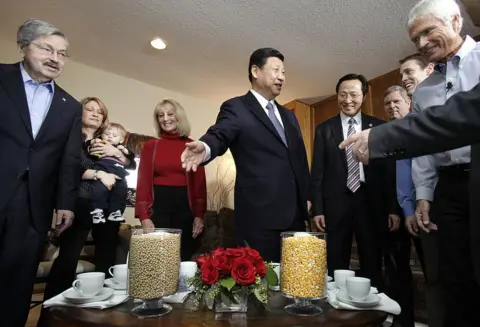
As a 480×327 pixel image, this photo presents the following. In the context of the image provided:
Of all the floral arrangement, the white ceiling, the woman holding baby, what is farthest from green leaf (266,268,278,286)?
the white ceiling

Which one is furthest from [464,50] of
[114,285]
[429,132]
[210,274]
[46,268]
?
[46,268]

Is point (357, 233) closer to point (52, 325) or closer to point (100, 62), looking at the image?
point (52, 325)

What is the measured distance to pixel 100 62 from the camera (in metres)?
3.88

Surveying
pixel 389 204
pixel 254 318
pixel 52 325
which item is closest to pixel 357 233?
pixel 389 204

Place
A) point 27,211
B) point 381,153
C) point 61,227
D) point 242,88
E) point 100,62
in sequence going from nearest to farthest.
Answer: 1. point 381,153
2. point 27,211
3. point 61,227
4. point 100,62
5. point 242,88

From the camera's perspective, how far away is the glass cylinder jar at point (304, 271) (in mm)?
885

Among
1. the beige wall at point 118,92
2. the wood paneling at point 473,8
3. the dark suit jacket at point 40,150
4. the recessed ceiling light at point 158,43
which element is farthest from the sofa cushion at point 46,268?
the wood paneling at point 473,8

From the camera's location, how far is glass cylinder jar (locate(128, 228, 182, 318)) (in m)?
0.84

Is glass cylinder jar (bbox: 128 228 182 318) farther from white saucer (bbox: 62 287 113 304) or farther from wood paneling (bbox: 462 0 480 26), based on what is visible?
wood paneling (bbox: 462 0 480 26)

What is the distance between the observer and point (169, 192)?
2.21 metres

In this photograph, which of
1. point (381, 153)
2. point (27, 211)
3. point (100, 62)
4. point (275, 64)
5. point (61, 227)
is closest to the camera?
point (381, 153)

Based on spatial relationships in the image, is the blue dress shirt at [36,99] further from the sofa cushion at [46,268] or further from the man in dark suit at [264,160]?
the sofa cushion at [46,268]

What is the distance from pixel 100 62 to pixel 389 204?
3.41 m

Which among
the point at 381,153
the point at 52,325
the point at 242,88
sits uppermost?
the point at 242,88
